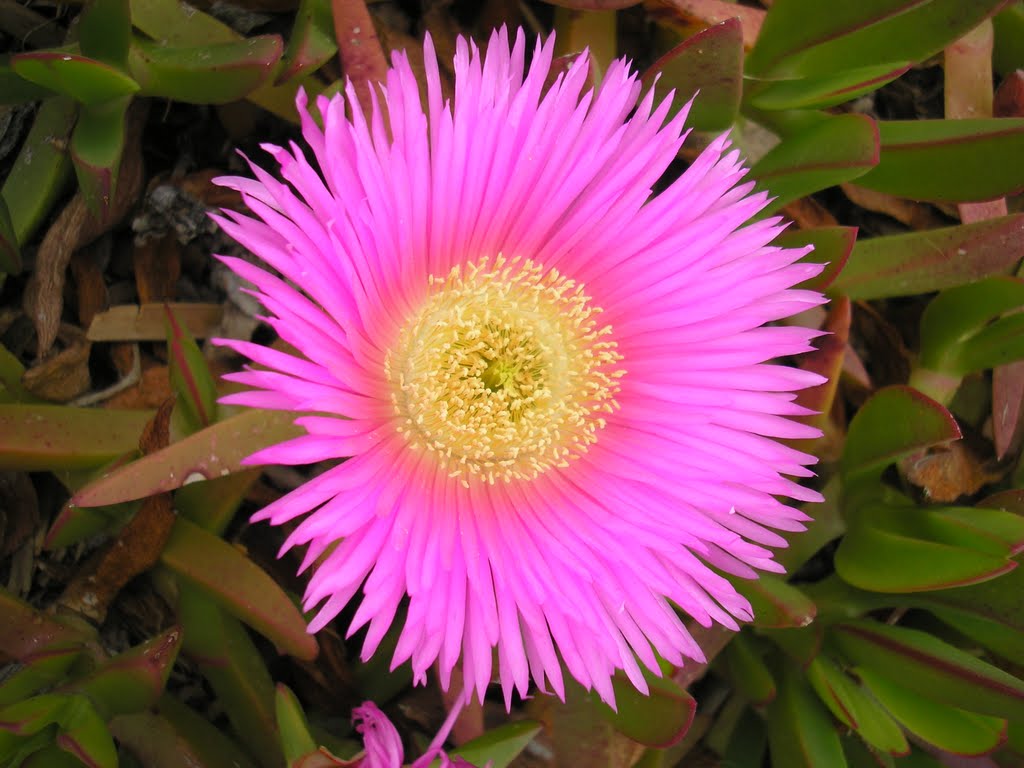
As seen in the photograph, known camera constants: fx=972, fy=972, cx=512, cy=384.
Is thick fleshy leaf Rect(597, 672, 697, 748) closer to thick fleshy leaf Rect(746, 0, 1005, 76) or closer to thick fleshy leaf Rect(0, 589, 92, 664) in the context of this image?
thick fleshy leaf Rect(0, 589, 92, 664)

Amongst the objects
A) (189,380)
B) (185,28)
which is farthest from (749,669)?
(185,28)

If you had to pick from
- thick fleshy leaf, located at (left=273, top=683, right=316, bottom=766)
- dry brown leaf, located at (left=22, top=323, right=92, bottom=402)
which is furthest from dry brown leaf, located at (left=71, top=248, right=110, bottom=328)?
thick fleshy leaf, located at (left=273, top=683, right=316, bottom=766)

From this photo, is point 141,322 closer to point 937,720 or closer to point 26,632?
point 26,632

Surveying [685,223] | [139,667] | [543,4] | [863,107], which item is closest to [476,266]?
[685,223]

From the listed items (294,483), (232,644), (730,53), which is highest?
(730,53)

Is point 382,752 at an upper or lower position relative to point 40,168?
lower

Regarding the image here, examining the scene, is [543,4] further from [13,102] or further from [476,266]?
[13,102]

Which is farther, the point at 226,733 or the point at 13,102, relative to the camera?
the point at 226,733
